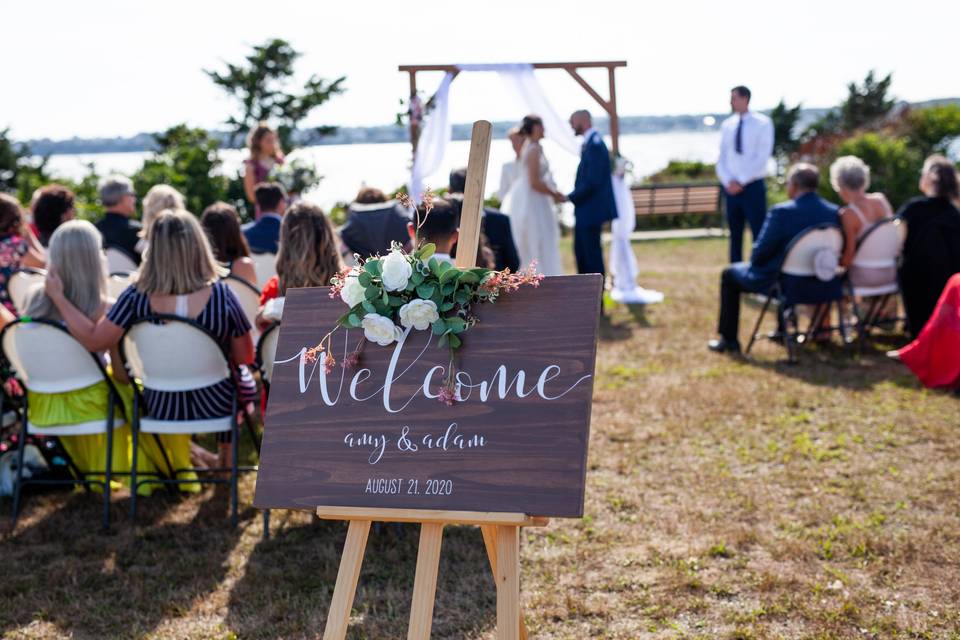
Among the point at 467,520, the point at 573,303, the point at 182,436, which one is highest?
the point at 573,303

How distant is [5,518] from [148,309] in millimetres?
1236

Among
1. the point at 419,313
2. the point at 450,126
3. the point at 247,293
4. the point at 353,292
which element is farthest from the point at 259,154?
the point at 419,313

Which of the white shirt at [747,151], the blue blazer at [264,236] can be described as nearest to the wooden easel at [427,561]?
the blue blazer at [264,236]

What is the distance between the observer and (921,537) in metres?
3.77

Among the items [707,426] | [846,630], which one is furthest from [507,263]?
[846,630]

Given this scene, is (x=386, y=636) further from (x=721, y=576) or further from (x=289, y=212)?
(x=289, y=212)

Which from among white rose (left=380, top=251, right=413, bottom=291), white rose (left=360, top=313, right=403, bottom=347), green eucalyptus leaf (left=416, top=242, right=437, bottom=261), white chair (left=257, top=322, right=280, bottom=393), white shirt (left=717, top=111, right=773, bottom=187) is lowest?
white chair (left=257, top=322, right=280, bottom=393)

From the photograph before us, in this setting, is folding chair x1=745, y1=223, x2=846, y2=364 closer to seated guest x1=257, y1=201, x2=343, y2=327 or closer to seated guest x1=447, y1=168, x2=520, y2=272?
seated guest x1=447, y1=168, x2=520, y2=272

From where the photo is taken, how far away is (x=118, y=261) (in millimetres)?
6449

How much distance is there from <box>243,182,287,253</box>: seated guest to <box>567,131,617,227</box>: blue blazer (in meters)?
3.08

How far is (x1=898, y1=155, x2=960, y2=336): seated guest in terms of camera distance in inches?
261

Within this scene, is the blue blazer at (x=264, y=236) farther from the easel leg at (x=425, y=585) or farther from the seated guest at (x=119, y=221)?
the easel leg at (x=425, y=585)

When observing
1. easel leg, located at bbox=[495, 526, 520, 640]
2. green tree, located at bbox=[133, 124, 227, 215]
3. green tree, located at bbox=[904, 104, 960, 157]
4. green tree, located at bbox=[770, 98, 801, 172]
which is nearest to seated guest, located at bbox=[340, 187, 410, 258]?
easel leg, located at bbox=[495, 526, 520, 640]

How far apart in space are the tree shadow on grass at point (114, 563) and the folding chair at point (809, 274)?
4133mm
